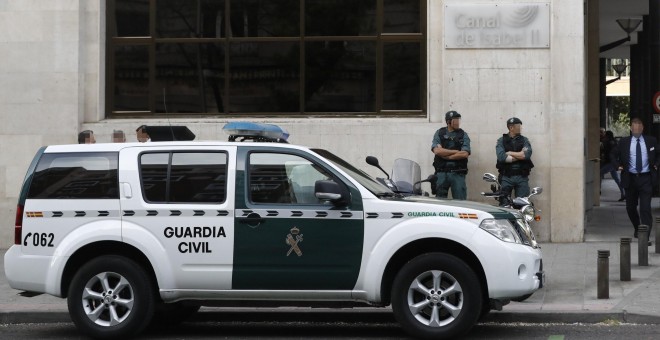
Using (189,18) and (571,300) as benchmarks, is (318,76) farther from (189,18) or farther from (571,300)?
(571,300)

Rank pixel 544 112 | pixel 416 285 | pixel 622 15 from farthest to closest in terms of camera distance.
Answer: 1. pixel 622 15
2. pixel 544 112
3. pixel 416 285

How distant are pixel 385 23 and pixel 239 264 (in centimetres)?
856

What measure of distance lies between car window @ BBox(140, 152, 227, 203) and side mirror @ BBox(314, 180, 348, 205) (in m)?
0.83

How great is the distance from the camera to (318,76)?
1797 centimetres

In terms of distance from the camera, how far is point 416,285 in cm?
980

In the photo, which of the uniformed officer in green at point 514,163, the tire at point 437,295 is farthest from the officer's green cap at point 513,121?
the tire at point 437,295

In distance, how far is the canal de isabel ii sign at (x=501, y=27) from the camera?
1720 cm

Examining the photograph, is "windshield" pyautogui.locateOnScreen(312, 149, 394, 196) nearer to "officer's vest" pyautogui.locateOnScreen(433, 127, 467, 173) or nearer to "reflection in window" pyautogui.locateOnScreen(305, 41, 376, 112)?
"officer's vest" pyautogui.locateOnScreen(433, 127, 467, 173)

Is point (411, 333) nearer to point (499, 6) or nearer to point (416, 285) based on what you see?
point (416, 285)

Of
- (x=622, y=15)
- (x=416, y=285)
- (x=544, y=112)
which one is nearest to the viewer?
(x=416, y=285)

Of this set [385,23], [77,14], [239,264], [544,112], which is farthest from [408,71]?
[239,264]

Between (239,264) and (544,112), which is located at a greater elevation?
(544,112)

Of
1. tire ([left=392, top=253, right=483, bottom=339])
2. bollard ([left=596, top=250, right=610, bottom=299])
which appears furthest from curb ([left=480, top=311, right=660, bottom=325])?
tire ([left=392, top=253, right=483, bottom=339])

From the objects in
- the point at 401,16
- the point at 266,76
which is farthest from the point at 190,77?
the point at 401,16
